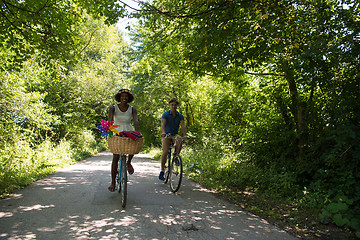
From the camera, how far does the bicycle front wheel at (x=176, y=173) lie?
5.93 metres

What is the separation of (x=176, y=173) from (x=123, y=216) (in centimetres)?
232

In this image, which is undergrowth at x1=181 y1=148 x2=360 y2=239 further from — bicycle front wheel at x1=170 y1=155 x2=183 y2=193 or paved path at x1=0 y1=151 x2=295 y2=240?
bicycle front wheel at x1=170 y1=155 x2=183 y2=193

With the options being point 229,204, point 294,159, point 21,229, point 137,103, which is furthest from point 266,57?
point 137,103

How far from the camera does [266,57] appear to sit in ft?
18.2

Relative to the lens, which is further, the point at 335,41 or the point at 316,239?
the point at 335,41

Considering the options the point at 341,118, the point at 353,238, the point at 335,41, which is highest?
the point at 335,41

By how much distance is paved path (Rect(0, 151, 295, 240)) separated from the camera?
345 cm

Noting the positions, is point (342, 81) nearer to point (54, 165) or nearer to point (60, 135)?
point (54, 165)

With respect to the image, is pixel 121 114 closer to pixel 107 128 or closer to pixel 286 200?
pixel 107 128

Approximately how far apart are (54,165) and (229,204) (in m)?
7.59

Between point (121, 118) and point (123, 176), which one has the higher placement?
point (121, 118)

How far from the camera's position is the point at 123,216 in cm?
412

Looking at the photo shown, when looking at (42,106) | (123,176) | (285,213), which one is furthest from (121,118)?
(42,106)

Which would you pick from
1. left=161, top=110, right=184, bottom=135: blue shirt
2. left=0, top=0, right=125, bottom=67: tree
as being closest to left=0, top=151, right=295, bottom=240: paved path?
left=161, top=110, right=184, bottom=135: blue shirt
